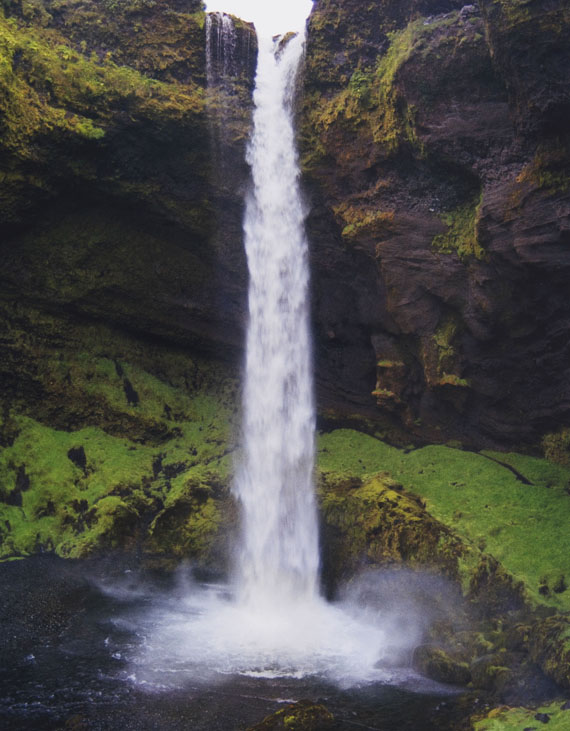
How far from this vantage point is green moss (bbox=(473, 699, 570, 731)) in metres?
9.50

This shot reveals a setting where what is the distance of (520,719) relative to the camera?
9867mm

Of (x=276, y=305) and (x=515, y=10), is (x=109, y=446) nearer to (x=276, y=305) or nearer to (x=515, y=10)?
(x=276, y=305)

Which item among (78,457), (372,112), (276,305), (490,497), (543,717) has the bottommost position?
(543,717)

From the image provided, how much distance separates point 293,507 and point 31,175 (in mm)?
11739

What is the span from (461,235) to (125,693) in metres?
13.0

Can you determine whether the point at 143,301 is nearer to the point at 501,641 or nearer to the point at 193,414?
the point at 193,414

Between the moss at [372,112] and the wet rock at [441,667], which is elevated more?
the moss at [372,112]

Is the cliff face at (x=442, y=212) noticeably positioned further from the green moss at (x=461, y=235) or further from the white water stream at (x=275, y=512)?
the white water stream at (x=275, y=512)

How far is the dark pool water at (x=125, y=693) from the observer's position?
1007 centimetres

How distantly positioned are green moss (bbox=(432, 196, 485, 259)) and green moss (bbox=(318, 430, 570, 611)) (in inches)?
223

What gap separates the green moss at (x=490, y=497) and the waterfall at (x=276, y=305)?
57.4 inches

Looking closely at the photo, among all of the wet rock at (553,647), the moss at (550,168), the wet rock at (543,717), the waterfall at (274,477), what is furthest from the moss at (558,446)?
the wet rock at (543,717)

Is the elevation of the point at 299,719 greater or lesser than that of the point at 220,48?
lesser

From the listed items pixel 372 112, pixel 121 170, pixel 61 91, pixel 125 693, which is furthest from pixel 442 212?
pixel 125 693
